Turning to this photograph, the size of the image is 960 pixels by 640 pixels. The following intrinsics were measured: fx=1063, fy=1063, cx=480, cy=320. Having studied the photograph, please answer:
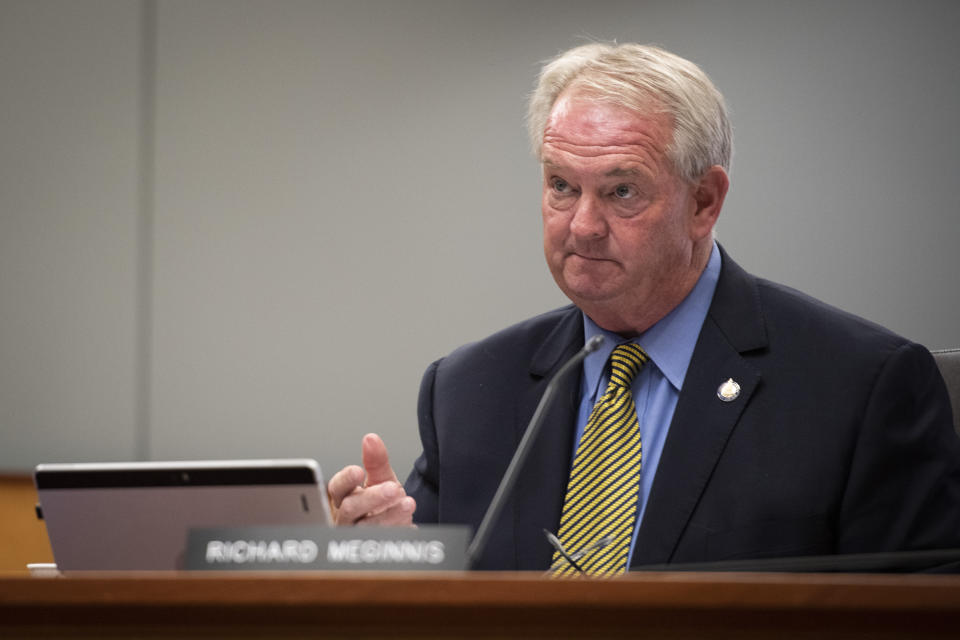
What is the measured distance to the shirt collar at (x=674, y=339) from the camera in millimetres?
1795

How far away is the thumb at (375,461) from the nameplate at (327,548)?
17.5 inches

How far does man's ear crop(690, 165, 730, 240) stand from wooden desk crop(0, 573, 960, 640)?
44.3 inches

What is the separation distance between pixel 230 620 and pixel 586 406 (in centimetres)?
105

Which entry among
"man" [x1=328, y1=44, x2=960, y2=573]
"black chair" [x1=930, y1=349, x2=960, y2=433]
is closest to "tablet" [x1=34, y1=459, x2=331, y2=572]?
"man" [x1=328, y1=44, x2=960, y2=573]

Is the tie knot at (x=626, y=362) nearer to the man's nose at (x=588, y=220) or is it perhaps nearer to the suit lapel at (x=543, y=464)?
the suit lapel at (x=543, y=464)

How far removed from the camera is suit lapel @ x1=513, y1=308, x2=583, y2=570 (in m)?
1.73

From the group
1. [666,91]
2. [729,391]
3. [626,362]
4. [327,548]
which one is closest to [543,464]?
[626,362]

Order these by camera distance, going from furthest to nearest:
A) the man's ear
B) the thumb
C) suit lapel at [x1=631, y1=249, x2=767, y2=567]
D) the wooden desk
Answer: the man's ear, suit lapel at [x1=631, y1=249, x2=767, y2=567], the thumb, the wooden desk

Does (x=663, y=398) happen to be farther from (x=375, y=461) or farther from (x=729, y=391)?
(x=375, y=461)

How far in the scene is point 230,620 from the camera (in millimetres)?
859

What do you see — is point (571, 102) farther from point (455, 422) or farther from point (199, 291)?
point (199, 291)

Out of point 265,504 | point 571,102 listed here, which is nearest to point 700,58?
point 571,102

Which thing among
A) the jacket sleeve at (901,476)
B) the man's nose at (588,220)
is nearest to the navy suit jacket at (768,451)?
the jacket sleeve at (901,476)

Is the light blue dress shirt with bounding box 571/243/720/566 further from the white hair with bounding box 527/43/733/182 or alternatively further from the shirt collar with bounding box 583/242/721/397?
the white hair with bounding box 527/43/733/182
